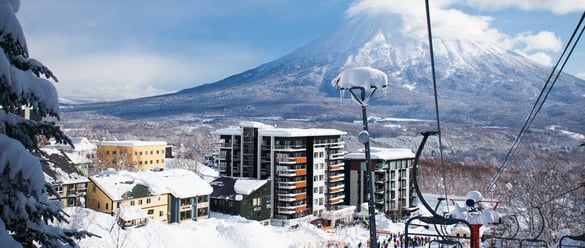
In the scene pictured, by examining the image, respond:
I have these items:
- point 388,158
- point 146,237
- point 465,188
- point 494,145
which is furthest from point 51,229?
point 494,145

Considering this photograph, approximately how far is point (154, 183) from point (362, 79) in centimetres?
1849

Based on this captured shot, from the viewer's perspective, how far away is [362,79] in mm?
6656

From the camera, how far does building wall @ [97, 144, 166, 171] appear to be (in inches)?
1635

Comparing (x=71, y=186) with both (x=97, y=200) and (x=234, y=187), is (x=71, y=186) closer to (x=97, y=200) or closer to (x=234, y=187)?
(x=97, y=200)

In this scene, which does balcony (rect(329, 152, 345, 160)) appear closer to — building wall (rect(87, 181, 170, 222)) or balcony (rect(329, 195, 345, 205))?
balcony (rect(329, 195, 345, 205))

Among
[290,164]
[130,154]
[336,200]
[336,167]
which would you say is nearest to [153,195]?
[290,164]

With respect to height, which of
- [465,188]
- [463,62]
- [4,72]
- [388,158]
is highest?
[463,62]

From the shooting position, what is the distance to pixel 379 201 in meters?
33.7

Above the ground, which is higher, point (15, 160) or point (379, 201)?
point (15, 160)

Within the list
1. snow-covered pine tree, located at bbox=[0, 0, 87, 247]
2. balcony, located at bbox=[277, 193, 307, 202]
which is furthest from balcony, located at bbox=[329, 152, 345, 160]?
snow-covered pine tree, located at bbox=[0, 0, 87, 247]

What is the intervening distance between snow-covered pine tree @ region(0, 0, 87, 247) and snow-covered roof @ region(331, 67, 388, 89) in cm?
395

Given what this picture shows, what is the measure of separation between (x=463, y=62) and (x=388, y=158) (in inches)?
6476

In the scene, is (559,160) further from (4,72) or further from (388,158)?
(4,72)

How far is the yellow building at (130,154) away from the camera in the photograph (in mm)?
41500
